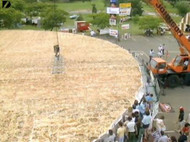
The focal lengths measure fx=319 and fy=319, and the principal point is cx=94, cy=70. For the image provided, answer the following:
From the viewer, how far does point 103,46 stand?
18812 millimetres

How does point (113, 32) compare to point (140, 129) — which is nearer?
point (140, 129)

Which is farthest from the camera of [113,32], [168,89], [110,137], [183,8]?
[183,8]

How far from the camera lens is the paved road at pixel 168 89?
1393cm

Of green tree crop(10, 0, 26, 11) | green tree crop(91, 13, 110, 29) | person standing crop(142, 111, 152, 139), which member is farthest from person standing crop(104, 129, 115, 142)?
green tree crop(10, 0, 26, 11)

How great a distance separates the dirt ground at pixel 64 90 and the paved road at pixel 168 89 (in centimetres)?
238

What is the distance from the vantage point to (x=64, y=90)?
12.0m

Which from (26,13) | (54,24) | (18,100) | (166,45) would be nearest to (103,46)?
(18,100)

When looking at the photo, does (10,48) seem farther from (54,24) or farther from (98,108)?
(54,24)

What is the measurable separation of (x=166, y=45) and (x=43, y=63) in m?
15.1

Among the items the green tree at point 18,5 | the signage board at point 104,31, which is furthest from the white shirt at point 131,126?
the green tree at point 18,5

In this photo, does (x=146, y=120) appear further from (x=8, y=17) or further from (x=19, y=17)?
(x=19, y=17)

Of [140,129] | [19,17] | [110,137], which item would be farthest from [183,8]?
[110,137]

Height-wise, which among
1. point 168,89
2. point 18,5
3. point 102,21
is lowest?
point 168,89

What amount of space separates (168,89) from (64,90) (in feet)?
24.3
